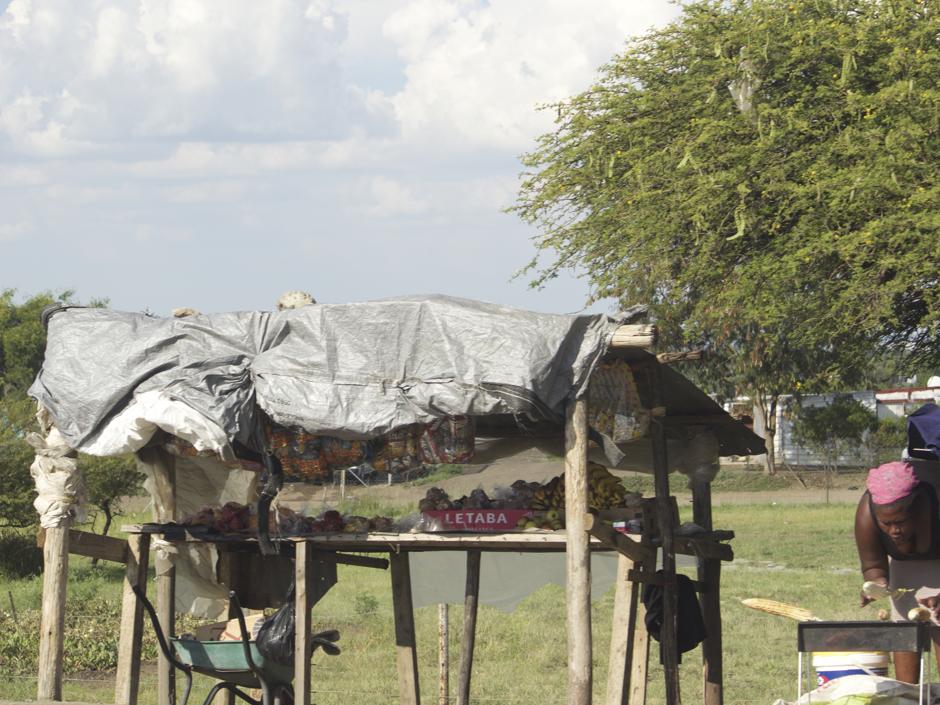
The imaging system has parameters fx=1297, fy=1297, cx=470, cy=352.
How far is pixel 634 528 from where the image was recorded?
260 inches

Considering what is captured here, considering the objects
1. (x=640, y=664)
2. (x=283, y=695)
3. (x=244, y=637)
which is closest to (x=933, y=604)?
(x=640, y=664)

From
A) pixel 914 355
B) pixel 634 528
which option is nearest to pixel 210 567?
pixel 634 528

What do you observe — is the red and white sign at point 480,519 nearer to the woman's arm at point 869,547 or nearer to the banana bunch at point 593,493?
the banana bunch at point 593,493

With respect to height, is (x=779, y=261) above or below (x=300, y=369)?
above

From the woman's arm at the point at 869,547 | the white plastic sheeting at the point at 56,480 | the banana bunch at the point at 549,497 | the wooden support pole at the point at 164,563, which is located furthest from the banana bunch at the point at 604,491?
the white plastic sheeting at the point at 56,480

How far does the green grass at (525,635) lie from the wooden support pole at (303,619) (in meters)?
3.52

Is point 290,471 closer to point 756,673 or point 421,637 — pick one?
point 756,673

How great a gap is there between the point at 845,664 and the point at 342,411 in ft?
8.14

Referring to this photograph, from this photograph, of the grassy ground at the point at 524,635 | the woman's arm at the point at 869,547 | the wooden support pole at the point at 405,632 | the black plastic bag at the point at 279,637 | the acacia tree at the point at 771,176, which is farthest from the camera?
the acacia tree at the point at 771,176

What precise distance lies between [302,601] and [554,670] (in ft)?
17.6

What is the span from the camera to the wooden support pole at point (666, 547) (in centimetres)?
673

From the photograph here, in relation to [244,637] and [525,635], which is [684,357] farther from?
[525,635]

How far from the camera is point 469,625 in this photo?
28.7 ft

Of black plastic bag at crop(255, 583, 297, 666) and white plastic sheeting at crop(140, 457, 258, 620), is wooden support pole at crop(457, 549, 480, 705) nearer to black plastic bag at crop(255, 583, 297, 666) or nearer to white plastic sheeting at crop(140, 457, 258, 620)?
white plastic sheeting at crop(140, 457, 258, 620)
